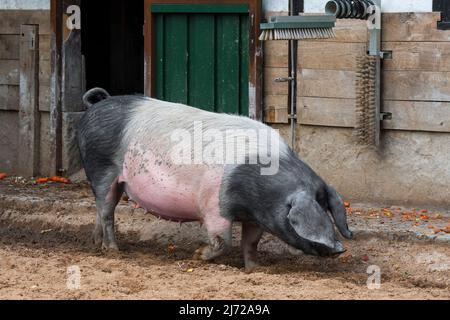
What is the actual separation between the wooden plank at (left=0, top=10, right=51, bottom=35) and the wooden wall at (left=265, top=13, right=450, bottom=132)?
246 centimetres

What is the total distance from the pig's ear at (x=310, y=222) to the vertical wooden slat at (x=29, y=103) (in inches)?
189

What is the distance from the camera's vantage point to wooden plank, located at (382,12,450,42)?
8.73 m

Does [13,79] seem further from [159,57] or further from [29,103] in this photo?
[159,57]

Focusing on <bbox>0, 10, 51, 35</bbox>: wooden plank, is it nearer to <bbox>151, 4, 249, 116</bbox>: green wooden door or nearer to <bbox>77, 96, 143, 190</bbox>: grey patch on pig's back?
<bbox>151, 4, 249, 116</bbox>: green wooden door

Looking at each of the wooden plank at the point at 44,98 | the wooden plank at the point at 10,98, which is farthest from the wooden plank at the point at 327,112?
the wooden plank at the point at 10,98

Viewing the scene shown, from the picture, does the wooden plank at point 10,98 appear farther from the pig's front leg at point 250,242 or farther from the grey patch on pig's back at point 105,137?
the pig's front leg at point 250,242

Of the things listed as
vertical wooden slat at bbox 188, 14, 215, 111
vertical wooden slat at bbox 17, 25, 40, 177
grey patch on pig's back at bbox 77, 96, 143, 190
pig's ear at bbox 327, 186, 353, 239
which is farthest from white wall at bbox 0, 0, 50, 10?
pig's ear at bbox 327, 186, 353, 239

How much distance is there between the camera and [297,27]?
800 centimetres

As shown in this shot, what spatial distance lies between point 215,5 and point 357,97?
162cm

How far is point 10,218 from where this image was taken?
30.1 feet

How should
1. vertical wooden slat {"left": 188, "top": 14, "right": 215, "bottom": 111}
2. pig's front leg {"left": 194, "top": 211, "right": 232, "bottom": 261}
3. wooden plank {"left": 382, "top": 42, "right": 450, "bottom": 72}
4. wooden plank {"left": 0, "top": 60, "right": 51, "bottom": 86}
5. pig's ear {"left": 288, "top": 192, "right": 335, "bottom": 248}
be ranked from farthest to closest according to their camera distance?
wooden plank {"left": 0, "top": 60, "right": 51, "bottom": 86} → vertical wooden slat {"left": 188, "top": 14, "right": 215, "bottom": 111} → wooden plank {"left": 382, "top": 42, "right": 450, "bottom": 72} → pig's front leg {"left": 194, "top": 211, "right": 232, "bottom": 261} → pig's ear {"left": 288, "top": 192, "right": 335, "bottom": 248}

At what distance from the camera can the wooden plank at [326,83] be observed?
9.17 meters

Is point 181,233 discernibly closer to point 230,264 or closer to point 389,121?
point 230,264

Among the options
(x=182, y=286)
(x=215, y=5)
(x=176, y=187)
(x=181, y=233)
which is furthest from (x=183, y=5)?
(x=182, y=286)
